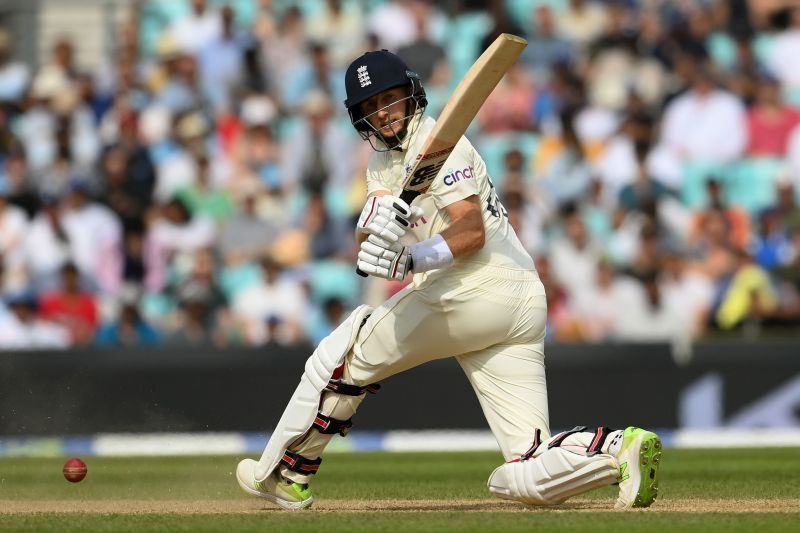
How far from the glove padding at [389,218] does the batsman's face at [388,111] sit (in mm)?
318

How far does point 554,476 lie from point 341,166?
23.5 ft

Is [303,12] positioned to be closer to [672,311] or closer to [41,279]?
[41,279]

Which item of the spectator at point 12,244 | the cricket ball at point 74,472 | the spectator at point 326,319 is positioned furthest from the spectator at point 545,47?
the cricket ball at point 74,472

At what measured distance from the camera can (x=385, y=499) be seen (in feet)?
21.8

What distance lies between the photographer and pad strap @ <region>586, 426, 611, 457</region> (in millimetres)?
5398

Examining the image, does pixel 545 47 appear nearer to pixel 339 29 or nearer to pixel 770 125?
pixel 339 29

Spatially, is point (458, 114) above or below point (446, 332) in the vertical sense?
above

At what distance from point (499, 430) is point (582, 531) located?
0.87 meters

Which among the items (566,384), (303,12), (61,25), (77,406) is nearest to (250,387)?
(77,406)

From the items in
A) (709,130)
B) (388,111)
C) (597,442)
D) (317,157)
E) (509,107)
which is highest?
(388,111)

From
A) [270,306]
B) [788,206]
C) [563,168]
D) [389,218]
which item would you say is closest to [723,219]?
[788,206]

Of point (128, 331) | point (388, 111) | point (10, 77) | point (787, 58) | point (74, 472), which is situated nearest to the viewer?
point (388, 111)

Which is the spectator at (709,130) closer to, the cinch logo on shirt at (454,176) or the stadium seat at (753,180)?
the stadium seat at (753,180)

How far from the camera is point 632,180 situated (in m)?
12.0
